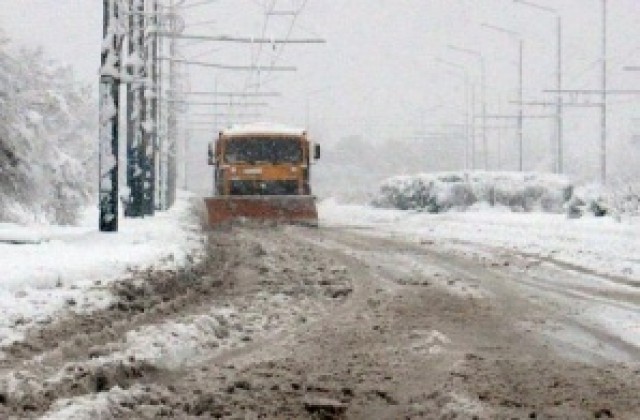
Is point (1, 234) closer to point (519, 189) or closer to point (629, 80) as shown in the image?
point (519, 189)

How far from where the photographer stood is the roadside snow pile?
1362 inches

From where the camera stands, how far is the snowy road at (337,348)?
4672 mm

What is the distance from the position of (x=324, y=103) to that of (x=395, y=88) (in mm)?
23159

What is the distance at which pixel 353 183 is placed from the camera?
419ft

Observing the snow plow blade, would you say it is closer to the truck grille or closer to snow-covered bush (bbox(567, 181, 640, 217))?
the truck grille

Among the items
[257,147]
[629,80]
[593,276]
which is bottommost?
[593,276]

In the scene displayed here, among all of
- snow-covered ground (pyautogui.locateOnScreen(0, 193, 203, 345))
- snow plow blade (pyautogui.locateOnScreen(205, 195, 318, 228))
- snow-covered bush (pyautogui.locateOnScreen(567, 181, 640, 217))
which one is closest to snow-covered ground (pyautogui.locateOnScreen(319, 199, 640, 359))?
snow-covered bush (pyautogui.locateOnScreen(567, 181, 640, 217))

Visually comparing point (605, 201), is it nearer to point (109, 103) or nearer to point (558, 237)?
→ point (558, 237)

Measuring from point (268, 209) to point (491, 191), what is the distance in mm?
12708

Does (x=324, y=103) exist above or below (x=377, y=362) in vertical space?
above

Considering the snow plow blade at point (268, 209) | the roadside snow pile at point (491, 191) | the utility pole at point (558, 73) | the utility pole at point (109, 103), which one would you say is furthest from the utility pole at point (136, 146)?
the utility pole at point (558, 73)

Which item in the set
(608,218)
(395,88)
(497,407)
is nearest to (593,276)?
(497,407)

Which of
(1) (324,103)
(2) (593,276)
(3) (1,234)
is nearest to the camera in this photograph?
(2) (593,276)

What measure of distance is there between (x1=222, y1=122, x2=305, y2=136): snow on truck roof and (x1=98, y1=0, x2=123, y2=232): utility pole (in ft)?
42.5
